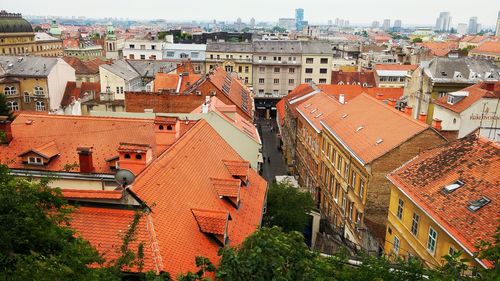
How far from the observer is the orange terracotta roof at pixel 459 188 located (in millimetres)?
20913

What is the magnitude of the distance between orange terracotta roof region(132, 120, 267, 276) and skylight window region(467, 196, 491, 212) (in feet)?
33.7

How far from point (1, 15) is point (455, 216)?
131 m

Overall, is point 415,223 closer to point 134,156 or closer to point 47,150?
point 134,156

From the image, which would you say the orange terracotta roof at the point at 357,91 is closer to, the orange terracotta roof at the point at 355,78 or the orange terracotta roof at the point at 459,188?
the orange terracotta roof at the point at 355,78

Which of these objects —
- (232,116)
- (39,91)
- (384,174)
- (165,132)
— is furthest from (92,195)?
(39,91)

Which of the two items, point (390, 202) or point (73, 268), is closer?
point (73, 268)

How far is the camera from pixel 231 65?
96.7m

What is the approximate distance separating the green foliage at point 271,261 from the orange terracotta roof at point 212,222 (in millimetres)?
6253

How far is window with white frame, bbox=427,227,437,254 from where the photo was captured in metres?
23.4

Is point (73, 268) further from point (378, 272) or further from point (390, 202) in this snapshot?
point (390, 202)

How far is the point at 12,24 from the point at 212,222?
124694mm

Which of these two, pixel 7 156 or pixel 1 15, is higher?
pixel 1 15

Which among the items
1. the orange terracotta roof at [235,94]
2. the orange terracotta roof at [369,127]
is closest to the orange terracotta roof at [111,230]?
the orange terracotta roof at [369,127]

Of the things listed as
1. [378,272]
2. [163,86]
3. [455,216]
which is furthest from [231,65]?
[378,272]
